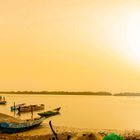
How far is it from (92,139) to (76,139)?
1.00 metres

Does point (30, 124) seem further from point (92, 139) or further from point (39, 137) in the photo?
point (92, 139)

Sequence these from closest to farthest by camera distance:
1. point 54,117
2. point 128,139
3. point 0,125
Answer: point 128,139 → point 0,125 → point 54,117

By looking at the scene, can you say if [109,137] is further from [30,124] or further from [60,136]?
[30,124]

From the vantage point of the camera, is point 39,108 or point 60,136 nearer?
point 60,136

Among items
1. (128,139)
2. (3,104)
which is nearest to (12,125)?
(128,139)

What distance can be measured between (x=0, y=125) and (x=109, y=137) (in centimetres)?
1942

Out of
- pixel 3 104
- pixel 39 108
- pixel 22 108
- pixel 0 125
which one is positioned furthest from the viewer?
pixel 3 104

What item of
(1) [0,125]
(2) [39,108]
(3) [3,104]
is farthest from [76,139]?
(3) [3,104]

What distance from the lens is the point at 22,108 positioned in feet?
274

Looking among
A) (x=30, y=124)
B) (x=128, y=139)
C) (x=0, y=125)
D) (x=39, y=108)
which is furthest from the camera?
(x=39, y=108)

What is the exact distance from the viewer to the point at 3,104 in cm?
11788

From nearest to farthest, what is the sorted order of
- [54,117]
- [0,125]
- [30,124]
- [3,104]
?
[0,125] → [30,124] → [54,117] → [3,104]

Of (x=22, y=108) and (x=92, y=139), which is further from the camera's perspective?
(x=22, y=108)

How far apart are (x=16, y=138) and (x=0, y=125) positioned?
3176mm
